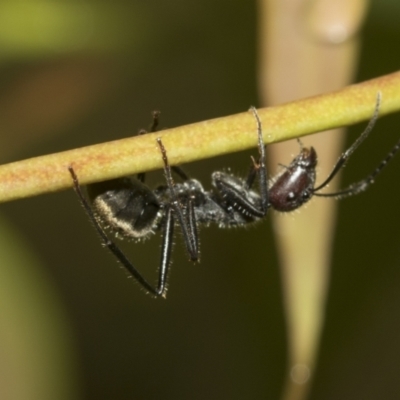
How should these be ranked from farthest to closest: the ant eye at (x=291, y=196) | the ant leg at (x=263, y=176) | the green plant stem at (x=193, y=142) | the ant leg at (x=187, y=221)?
the ant eye at (x=291, y=196) → the ant leg at (x=187, y=221) → the ant leg at (x=263, y=176) → the green plant stem at (x=193, y=142)

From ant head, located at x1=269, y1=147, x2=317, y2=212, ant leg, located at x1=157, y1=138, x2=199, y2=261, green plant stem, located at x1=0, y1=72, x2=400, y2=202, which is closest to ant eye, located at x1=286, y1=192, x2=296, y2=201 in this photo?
ant head, located at x1=269, y1=147, x2=317, y2=212

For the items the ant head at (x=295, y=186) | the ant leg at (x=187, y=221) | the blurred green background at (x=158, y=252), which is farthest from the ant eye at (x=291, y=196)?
the blurred green background at (x=158, y=252)

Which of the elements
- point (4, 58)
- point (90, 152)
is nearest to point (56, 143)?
point (4, 58)

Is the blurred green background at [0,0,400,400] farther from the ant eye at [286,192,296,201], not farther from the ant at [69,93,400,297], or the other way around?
the ant eye at [286,192,296,201]

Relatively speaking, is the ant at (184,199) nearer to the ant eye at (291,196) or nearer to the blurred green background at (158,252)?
the ant eye at (291,196)

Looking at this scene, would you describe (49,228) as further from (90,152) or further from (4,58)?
(90,152)
